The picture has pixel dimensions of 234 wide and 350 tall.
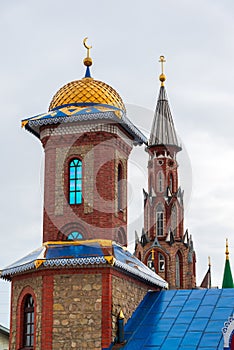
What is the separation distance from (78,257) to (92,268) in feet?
1.62

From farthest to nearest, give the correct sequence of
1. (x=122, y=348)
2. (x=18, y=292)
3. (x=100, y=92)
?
(x=100, y=92)
(x=18, y=292)
(x=122, y=348)

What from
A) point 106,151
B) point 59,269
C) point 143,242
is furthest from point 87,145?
point 143,242

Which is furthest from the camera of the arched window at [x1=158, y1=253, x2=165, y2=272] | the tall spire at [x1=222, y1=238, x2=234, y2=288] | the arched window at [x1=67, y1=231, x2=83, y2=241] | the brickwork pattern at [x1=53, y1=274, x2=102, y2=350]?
the arched window at [x1=158, y1=253, x2=165, y2=272]

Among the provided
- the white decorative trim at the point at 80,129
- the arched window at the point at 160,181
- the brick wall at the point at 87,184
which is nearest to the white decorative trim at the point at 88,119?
the white decorative trim at the point at 80,129

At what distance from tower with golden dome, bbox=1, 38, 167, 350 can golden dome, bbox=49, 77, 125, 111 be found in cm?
3

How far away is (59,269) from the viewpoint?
18891mm

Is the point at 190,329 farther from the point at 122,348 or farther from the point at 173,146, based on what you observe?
the point at 173,146

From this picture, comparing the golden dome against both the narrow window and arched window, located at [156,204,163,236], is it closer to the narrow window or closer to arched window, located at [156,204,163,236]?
arched window, located at [156,204,163,236]

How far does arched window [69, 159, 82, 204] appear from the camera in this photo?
20516mm

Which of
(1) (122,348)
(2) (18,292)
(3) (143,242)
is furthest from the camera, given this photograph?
(3) (143,242)

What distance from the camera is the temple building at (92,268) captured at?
18500 mm

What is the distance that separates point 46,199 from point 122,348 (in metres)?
4.97

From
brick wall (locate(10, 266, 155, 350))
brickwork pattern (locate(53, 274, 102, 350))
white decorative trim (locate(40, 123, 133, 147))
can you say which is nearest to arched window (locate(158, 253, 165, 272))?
white decorative trim (locate(40, 123, 133, 147))

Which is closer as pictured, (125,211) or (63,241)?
(63,241)
